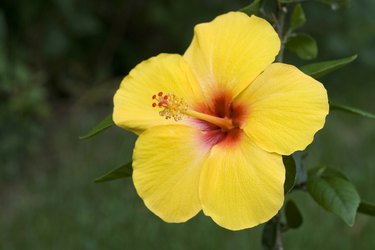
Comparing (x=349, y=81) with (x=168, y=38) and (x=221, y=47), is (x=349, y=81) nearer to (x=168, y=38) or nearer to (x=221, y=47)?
(x=168, y=38)

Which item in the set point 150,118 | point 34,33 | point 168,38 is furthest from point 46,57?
point 150,118

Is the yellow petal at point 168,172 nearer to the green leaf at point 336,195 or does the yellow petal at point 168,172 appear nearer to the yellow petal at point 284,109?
the yellow petal at point 284,109

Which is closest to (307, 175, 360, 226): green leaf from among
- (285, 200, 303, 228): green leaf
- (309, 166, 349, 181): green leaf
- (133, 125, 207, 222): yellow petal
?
(309, 166, 349, 181): green leaf

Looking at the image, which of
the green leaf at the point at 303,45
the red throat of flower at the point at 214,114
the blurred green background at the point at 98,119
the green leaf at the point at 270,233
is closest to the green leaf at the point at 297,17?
the green leaf at the point at 303,45

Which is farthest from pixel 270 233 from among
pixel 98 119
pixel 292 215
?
pixel 98 119

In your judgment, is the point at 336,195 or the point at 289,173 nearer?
the point at 289,173

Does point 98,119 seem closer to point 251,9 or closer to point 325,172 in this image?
point 325,172
